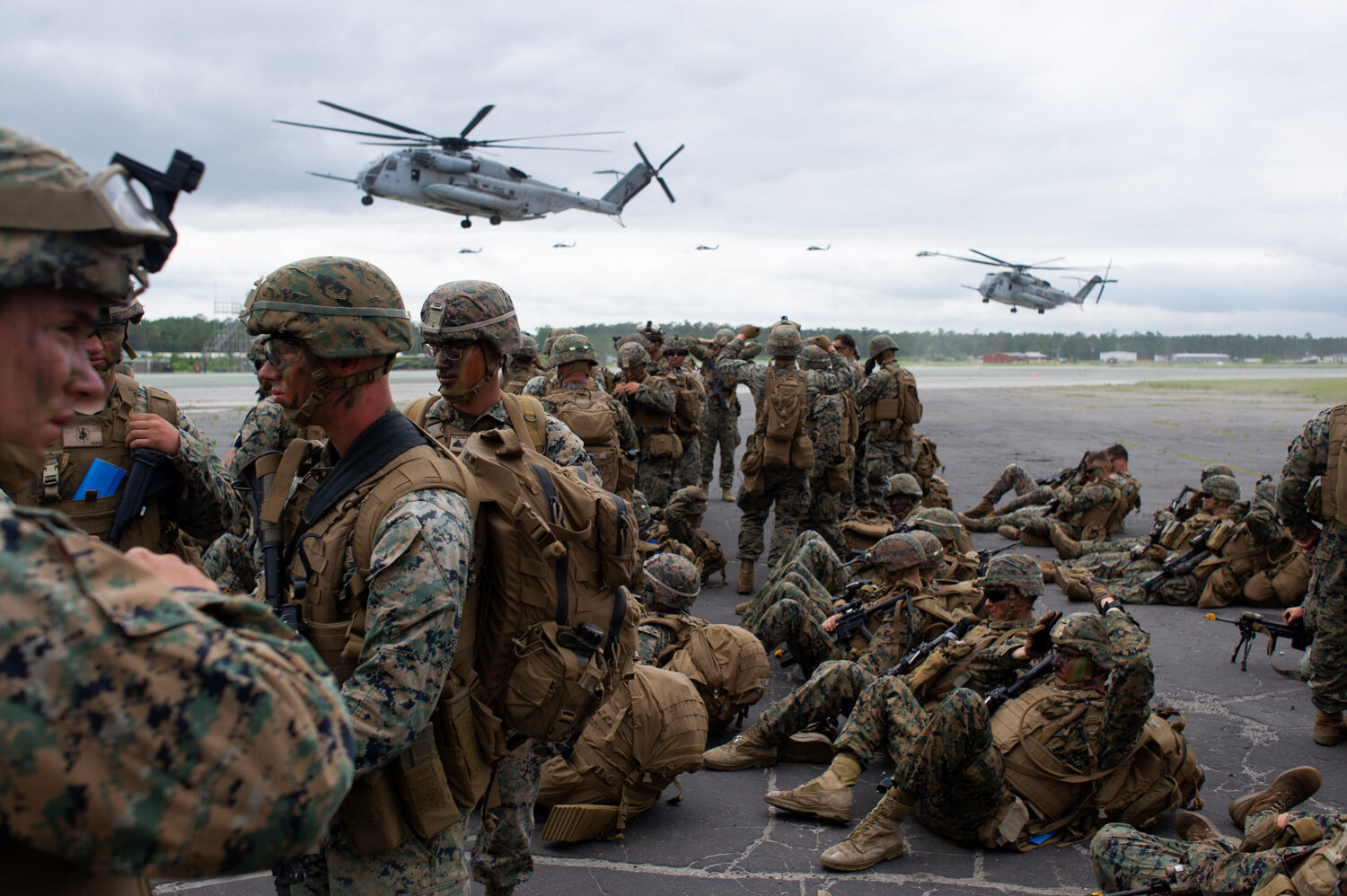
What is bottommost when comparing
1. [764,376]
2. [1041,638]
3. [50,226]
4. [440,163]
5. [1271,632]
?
[1271,632]

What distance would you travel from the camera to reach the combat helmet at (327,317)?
220 centimetres

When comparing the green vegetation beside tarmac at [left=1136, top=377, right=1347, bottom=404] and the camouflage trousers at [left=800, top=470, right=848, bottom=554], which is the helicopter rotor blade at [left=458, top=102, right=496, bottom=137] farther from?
the green vegetation beside tarmac at [left=1136, top=377, right=1347, bottom=404]

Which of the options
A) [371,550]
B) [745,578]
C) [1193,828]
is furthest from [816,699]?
[745,578]

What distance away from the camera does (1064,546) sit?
10078 mm

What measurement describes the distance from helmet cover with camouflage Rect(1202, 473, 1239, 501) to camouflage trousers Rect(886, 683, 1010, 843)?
18.1ft

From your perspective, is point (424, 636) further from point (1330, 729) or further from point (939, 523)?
point (939, 523)

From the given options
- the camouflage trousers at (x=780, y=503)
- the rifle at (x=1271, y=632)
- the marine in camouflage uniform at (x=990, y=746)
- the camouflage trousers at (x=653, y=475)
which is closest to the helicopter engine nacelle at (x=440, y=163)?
the camouflage trousers at (x=653, y=475)

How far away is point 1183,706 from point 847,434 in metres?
4.84

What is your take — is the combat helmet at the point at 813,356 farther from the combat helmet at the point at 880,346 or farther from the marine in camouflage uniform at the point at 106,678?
the marine in camouflage uniform at the point at 106,678

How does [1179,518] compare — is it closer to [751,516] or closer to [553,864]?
[751,516]

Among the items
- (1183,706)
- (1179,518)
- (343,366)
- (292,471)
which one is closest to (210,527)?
(292,471)

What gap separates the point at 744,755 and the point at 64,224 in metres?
4.46

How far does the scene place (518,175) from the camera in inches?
981

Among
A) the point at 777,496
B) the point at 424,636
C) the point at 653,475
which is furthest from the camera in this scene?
the point at 653,475
